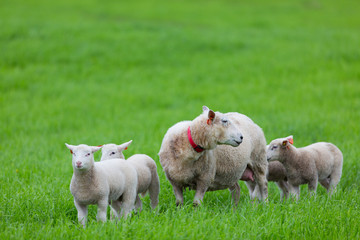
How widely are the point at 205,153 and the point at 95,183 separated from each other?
1478mm

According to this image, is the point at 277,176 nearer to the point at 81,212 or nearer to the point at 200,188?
the point at 200,188

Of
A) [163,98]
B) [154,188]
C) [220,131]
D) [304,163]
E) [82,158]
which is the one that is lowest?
[163,98]

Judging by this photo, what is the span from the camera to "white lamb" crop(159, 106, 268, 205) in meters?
5.52

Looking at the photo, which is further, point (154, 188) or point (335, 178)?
point (335, 178)

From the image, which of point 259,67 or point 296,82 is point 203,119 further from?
point 259,67

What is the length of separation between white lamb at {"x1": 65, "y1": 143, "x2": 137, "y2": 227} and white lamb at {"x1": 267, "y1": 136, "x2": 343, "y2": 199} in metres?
2.50

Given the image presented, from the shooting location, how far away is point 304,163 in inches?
271

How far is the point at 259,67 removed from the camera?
55.3 ft

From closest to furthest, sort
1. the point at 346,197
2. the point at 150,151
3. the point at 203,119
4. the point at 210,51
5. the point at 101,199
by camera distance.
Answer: the point at 101,199, the point at 203,119, the point at 346,197, the point at 150,151, the point at 210,51

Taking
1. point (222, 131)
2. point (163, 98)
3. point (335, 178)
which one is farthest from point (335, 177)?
point (163, 98)

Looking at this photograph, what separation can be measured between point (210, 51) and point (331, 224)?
14477 millimetres

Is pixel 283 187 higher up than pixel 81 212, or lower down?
lower down

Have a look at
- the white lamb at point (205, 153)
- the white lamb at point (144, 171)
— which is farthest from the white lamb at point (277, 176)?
the white lamb at point (144, 171)

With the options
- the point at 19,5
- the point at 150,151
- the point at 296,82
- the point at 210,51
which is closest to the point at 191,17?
the point at 210,51
